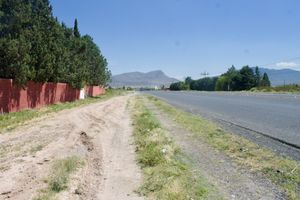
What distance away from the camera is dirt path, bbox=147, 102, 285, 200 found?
7.18 metres

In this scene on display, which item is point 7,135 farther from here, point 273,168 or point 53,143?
point 273,168

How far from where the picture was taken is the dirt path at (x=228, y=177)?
7184 millimetres

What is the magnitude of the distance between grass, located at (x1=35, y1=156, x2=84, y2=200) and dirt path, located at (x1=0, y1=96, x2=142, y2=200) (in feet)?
0.40

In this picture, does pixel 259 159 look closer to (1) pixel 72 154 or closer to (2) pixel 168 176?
(2) pixel 168 176

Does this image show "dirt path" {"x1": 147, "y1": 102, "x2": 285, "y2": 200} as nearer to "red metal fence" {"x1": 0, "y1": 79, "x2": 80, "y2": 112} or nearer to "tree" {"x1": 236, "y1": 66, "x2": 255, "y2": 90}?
"red metal fence" {"x1": 0, "y1": 79, "x2": 80, "y2": 112}

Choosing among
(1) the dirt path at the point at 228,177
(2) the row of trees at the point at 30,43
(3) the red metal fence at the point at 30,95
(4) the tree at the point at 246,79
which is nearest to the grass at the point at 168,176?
(1) the dirt path at the point at 228,177

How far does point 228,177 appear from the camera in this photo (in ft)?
27.6

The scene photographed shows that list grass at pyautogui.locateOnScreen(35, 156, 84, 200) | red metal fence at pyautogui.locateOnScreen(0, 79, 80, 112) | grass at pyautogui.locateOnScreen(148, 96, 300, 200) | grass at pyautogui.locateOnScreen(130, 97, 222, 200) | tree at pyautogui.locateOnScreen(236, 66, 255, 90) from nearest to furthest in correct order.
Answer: grass at pyautogui.locateOnScreen(35, 156, 84, 200)
grass at pyautogui.locateOnScreen(130, 97, 222, 200)
grass at pyautogui.locateOnScreen(148, 96, 300, 200)
red metal fence at pyautogui.locateOnScreen(0, 79, 80, 112)
tree at pyautogui.locateOnScreen(236, 66, 255, 90)

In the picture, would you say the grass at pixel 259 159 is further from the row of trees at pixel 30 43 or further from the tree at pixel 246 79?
the tree at pixel 246 79

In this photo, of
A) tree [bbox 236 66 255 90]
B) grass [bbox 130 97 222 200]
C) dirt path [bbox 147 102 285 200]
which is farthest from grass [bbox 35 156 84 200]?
tree [bbox 236 66 255 90]

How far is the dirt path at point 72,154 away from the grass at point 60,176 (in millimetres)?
121

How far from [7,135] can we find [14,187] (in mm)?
8426

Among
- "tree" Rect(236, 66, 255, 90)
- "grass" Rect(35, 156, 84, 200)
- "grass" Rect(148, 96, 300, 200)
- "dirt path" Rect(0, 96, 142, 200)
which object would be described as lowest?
"dirt path" Rect(0, 96, 142, 200)

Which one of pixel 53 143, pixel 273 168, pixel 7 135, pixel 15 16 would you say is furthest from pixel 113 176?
pixel 15 16
